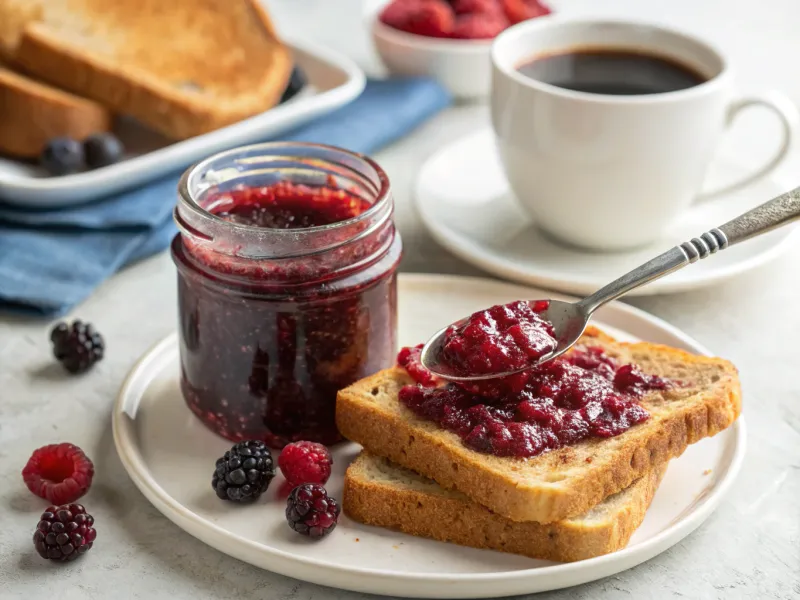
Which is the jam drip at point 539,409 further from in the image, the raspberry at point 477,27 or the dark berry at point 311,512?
the raspberry at point 477,27

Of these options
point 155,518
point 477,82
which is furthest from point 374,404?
point 477,82

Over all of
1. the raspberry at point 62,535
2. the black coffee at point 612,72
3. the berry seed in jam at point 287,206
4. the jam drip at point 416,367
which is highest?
the black coffee at point 612,72

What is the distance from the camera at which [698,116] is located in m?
2.78

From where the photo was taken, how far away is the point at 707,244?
221 centimetres

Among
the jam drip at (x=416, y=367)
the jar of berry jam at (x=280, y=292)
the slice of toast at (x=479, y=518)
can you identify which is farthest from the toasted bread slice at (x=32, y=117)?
the slice of toast at (x=479, y=518)

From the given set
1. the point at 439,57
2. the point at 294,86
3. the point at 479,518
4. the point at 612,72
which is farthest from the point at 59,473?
the point at 439,57

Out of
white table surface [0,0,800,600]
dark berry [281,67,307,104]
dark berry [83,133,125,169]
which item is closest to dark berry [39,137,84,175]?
dark berry [83,133,125,169]

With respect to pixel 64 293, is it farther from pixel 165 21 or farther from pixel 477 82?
pixel 477 82

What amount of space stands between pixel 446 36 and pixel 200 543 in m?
2.69

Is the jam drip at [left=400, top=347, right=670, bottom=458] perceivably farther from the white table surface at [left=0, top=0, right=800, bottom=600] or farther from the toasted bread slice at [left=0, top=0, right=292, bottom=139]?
the toasted bread slice at [left=0, top=0, right=292, bottom=139]

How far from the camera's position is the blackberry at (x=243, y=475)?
79.4 inches

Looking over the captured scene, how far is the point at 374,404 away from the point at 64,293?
1.21 m

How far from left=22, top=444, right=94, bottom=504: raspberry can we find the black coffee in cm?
170

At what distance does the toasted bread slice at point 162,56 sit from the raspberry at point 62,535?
1920 millimetres
